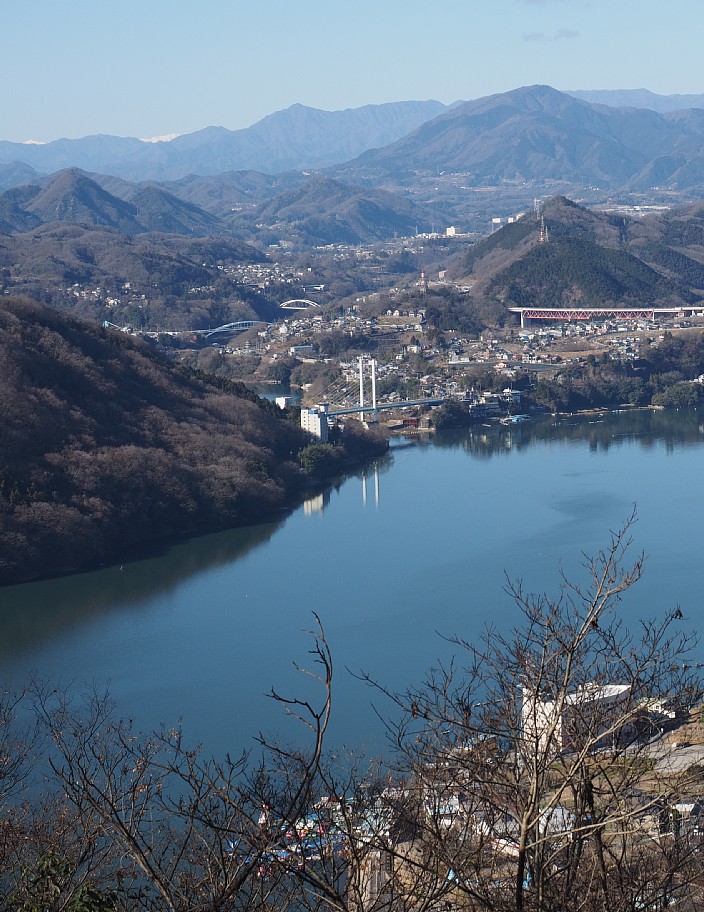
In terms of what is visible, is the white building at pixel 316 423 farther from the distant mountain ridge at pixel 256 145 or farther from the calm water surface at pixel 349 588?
the distant mountain ridge at pixel 256 145

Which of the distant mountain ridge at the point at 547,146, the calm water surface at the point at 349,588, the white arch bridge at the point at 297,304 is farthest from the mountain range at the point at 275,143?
the calm water surface at the point at 349,588

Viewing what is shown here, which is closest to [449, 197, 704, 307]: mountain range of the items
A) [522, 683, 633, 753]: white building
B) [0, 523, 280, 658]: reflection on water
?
[0, 523, 280, 658]: reflection on water

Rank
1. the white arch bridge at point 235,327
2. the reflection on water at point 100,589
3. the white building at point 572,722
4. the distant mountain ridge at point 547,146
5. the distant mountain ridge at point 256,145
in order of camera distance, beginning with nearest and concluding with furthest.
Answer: the white building at point 572,722 < the reflection on water at point 100,589 < the white arch bridge at point 235,327 < the distant mountain ridge at point 547,146 < the distant mountain ridge at point 256,145

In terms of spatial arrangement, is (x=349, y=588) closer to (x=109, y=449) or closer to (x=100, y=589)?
(x=100, y=589)

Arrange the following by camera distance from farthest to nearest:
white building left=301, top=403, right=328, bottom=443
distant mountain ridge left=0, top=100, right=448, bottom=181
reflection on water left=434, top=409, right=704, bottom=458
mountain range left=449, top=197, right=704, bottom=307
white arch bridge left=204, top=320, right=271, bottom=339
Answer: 1. distant mountain ridge left=0, top=100, right=448, bottom=181
2. mountain range left=449, top=197, right=704, bottom=307
3. white arch bridge left=204, top=320, right=271, bottom=339
4. reflection on water left=434, top=409, right=704, bottom=458
5. white building left=301, top=403, right=328, bottom=443

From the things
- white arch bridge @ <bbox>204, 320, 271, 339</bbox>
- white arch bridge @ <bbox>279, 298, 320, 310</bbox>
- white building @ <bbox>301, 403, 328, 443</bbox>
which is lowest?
white building @ <bbox>301, 403, 328, 443</bbox>

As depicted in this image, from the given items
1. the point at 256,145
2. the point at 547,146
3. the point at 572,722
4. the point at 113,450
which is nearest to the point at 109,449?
the point at 113,450

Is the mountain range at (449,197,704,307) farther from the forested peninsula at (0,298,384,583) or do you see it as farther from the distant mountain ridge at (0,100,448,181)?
the distant mountain ridge at (0,100,448,181)
